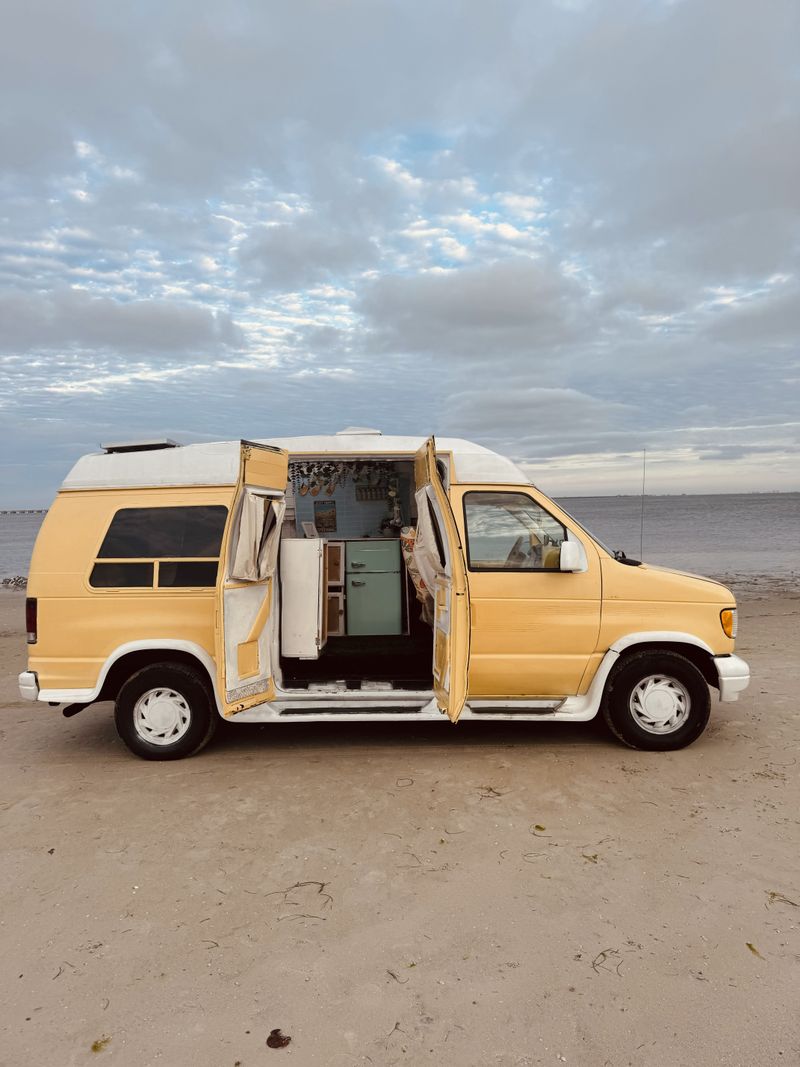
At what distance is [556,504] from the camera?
5066 mm

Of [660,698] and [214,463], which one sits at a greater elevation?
[214,463]

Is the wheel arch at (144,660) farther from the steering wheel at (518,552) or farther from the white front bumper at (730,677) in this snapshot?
the white front bumper at (730,677)

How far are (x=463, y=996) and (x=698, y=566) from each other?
22622 mm

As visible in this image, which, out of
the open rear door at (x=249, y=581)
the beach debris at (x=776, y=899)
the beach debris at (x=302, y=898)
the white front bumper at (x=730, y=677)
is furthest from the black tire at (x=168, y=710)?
the white front bumper at (x=730, y=677)

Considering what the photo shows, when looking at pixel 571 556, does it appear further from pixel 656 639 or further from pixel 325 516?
pixel 325 516

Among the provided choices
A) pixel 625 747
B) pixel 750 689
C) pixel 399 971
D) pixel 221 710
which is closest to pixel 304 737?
pixel 221 710

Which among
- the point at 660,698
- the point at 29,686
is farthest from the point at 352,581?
the point at 660,698

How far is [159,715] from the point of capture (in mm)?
4988

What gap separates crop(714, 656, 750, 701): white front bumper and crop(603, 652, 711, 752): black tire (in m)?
0.14

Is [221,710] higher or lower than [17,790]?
higher

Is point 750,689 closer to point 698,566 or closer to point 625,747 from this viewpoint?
point 625,747

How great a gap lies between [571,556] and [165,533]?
117 inches

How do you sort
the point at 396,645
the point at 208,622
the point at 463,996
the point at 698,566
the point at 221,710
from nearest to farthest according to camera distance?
the point at 463,996, the point at 221,710, the point at 208,622, the point at 396,645, the point at 698,566

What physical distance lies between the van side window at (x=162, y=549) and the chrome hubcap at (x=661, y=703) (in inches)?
130
